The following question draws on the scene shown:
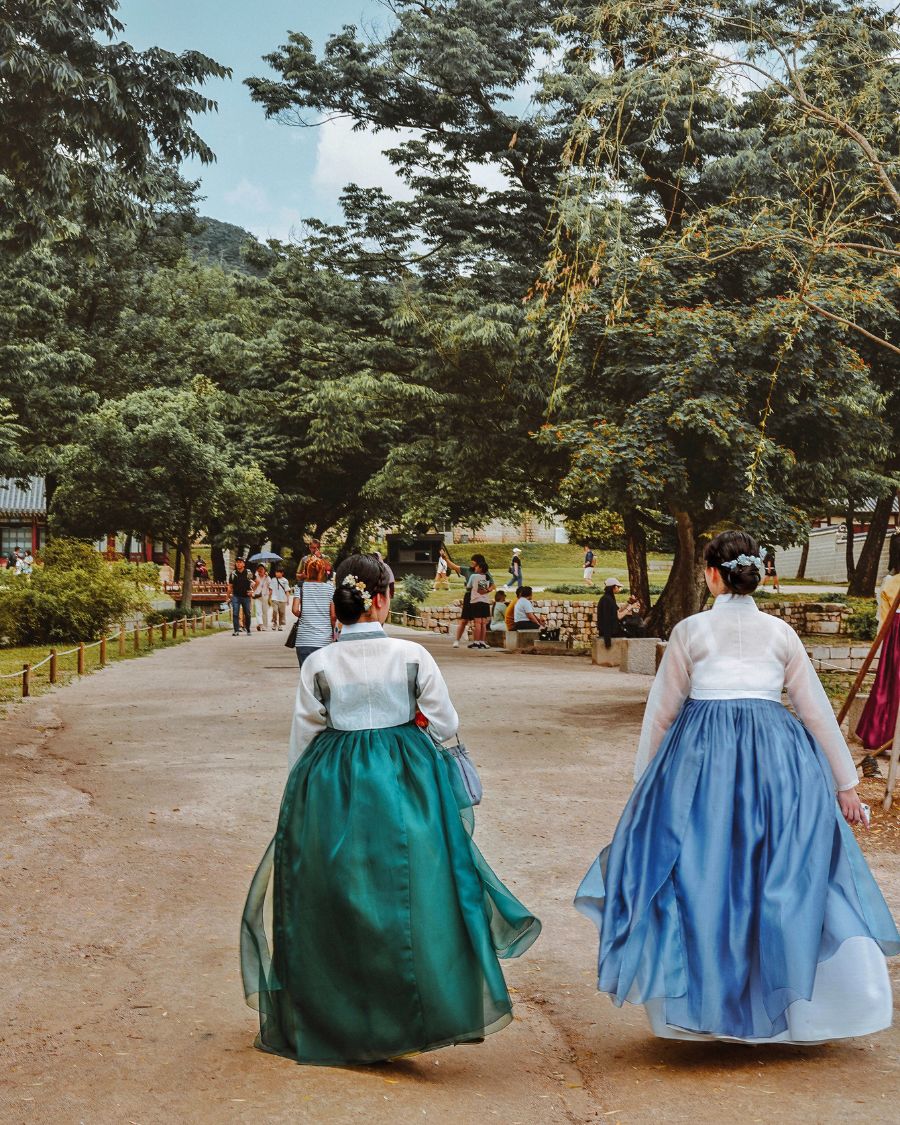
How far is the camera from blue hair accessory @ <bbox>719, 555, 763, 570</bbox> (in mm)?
4320

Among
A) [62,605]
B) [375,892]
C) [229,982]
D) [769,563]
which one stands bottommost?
[229,982]

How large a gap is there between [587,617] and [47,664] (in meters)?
14.3

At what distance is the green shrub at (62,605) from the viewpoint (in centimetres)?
2197

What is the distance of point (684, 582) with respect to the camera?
21.8 m

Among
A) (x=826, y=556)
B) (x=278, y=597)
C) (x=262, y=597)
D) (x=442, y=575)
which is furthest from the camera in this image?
(x=826, y=556)

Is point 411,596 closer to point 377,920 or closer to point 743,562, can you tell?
point 743,562

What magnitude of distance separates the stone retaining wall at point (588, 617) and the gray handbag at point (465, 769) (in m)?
20.2

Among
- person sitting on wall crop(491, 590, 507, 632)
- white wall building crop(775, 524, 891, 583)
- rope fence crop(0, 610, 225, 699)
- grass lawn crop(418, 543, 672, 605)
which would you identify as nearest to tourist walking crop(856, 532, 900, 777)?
rope fence crop(0, 610, 225, 699)

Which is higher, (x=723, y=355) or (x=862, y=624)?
(x=723, y=355)

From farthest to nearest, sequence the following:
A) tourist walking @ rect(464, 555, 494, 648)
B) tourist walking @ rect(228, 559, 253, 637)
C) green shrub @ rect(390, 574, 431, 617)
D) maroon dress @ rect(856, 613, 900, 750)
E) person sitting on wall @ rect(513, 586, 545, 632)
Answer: green shrub @ rect(390, 574, 431, 617)
tourist walking @ rect(228, 559, 253, 637)
person sitting on wall @ rect(513, 586, 545, 632)
tourist walking @ rect(464, 555, 494, 648)
maroon dress @ rect(856, 613, 900, 750)

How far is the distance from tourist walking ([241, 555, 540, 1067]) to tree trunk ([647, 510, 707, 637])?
1661 centimetres

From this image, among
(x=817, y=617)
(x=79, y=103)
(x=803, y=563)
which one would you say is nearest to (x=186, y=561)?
(x=817, y=617)

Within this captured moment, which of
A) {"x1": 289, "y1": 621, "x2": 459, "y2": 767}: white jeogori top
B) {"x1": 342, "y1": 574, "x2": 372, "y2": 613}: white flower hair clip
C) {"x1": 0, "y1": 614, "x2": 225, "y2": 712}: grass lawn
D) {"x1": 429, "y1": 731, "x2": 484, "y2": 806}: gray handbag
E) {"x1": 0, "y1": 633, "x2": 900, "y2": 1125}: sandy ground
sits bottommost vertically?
{"x1": 0, "y1": 614, "x2": 225, "y2": 712}: grass lawn

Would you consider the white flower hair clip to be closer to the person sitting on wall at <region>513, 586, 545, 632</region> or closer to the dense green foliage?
the dense green foliage
